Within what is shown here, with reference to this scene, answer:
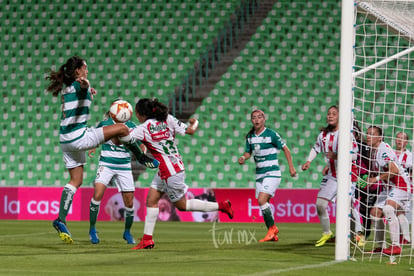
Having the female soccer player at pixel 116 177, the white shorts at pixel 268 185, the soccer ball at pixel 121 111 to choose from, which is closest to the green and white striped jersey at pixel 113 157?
the female soccer player at pixel 116 177

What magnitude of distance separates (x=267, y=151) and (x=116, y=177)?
2.19 meters

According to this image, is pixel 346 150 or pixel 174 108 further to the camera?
pixel 174 108

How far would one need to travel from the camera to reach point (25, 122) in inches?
800

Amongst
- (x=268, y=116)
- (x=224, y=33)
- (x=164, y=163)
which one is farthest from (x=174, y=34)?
(x=164, y=163)

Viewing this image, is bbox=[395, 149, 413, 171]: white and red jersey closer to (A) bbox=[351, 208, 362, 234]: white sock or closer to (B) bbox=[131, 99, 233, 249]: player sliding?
(A) bbox=[351, 208, 362, 234]: white sock

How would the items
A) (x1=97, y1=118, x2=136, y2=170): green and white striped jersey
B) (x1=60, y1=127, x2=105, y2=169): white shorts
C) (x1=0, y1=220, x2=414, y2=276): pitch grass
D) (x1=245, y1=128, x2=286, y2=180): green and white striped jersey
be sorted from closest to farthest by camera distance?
1. (x1=0, y1=220, x2=414, y2=276): pitch grass
2. (x1=60, y1=127, x2=105, y2=169): white shorts
3. (x1=97, y1=118, x2=136, y2=170): green and white striped jersey
4. (x1=245, y1=128, x2=286, y2=180): green and white striped jersey

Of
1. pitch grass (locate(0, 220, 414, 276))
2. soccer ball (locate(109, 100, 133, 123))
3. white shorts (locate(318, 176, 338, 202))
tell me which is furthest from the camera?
white shorts (locate(318, 176, 338, 202))

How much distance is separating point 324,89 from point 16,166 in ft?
26.0

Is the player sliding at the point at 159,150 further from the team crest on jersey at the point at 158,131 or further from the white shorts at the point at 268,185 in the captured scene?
the white shorts at the point at 268,185

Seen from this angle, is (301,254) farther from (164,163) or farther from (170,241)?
(170,241)

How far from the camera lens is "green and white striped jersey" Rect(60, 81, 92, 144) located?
8781mm

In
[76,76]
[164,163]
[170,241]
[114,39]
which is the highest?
[114,39]

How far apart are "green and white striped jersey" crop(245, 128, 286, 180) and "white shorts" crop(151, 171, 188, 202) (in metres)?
2.24

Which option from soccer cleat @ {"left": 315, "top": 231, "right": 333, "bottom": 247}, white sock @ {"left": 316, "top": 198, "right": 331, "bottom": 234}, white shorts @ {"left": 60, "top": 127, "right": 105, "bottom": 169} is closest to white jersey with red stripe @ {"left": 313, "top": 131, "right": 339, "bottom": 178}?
white sock @ {"left": 316, "top": 198, "right": 331, "bottom": 234}
